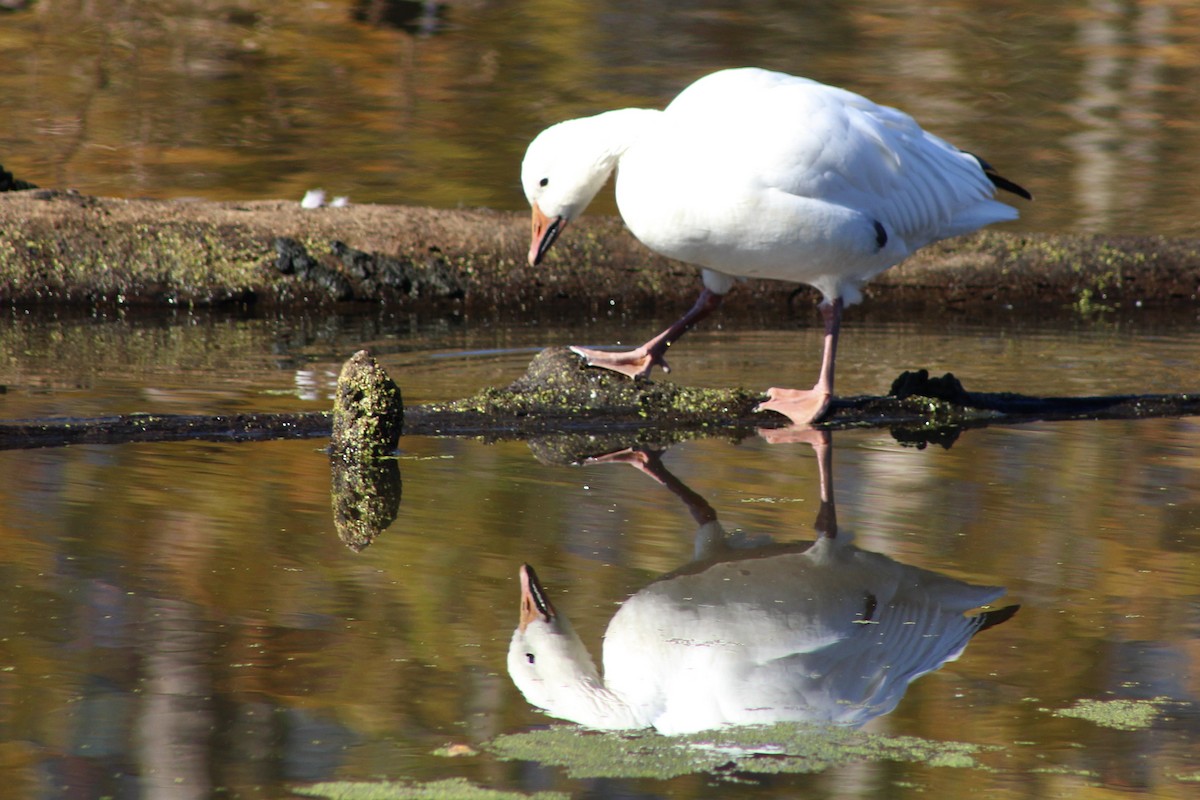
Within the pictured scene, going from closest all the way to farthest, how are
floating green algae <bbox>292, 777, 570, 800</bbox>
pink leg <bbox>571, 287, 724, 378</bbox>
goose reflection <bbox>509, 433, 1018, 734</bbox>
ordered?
floating green algae <bbox>292, 777, 570, 800</bbox>
goose reflection <bbox>509, 433, 1018, 734</bbox>
pink leg <bbox>571, 287, 724, 378</bbox>

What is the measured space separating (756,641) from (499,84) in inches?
545

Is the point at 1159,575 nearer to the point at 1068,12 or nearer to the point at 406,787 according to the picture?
the point at 406,787

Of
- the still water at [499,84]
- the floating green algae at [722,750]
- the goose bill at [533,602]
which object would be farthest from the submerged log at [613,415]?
the still water at [499,84]

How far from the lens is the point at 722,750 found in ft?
11.5

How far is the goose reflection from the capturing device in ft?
12.4

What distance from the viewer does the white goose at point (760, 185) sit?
21.1 ft

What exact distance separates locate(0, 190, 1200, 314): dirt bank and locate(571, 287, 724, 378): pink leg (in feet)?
9.71

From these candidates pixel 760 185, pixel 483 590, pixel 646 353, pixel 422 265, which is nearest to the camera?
pixel 483 590

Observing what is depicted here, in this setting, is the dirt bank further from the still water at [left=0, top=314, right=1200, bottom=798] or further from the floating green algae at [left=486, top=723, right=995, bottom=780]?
the floating green algae at [left=486, top=723, right=995, bottom=780]

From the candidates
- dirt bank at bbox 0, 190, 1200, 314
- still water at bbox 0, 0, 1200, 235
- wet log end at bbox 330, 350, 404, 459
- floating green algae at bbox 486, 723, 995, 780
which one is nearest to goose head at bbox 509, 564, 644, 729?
floating green algae at bbox 486, 723, 995, 780

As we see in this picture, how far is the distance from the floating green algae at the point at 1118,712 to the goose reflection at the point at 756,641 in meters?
0.38

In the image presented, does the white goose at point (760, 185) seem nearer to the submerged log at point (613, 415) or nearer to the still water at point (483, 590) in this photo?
the submerged log at point (613, 415)

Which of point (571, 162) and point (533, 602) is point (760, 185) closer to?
point (571, 162)

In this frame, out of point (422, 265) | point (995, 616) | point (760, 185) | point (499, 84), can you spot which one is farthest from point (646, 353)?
point (499, 84)
